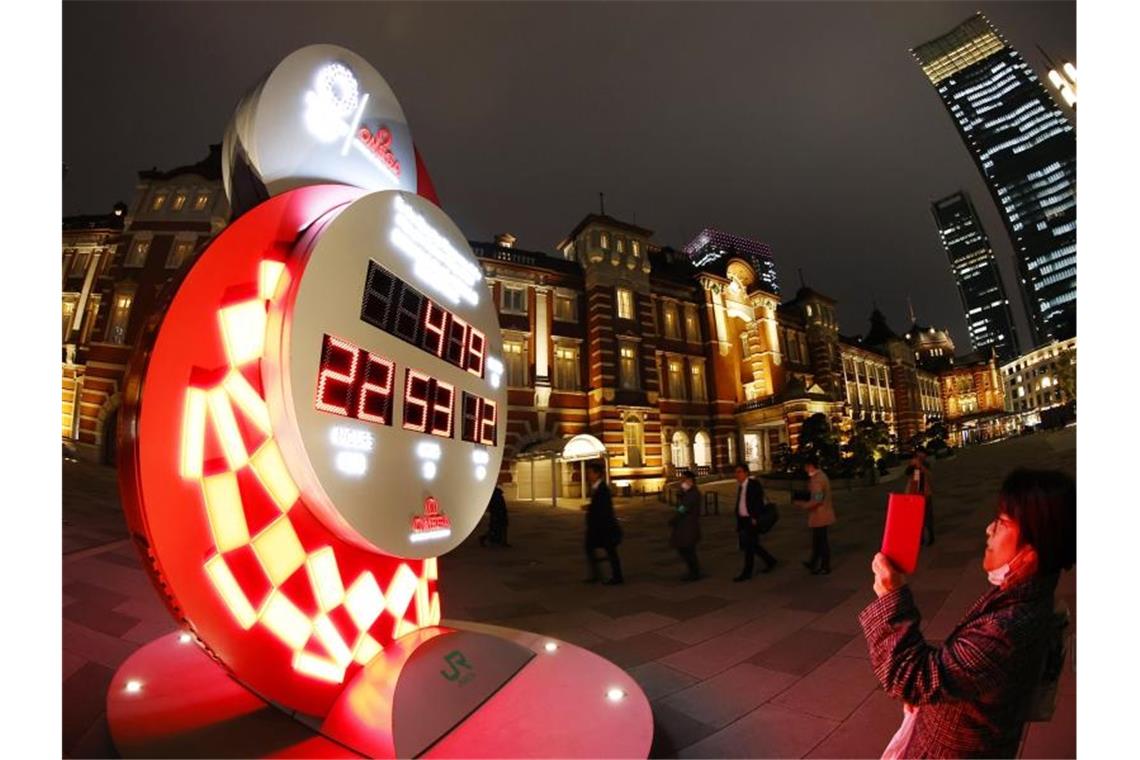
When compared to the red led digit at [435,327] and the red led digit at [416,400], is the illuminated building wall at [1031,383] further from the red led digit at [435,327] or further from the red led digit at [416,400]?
the red led digit at [416,400]

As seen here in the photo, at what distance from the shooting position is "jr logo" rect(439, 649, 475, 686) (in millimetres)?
3541

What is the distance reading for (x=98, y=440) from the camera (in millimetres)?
20922

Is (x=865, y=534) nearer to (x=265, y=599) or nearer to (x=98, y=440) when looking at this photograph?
(x=265, y=599)

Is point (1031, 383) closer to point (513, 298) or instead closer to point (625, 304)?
point (625, 304)

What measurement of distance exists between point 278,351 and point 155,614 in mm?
5105

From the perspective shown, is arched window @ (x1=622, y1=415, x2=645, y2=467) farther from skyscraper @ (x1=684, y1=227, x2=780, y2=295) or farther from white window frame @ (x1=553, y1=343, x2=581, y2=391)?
skyscraper @ (x1=684, y1=227, x2=780, y2=295)

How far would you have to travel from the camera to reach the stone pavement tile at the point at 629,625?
5.80m

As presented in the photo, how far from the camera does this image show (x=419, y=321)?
13.4ft

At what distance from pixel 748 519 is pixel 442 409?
245 inches

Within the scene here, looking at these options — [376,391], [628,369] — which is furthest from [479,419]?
[628,369]

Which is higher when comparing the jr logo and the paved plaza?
the jr logo

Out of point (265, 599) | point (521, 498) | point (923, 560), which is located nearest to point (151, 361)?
point (265, 599)

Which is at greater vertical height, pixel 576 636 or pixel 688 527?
pixel 688 527

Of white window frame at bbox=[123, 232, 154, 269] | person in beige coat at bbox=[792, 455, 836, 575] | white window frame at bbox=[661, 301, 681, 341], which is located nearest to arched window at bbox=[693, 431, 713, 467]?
white window frame at bbox=[661, 301, 681, 341]
